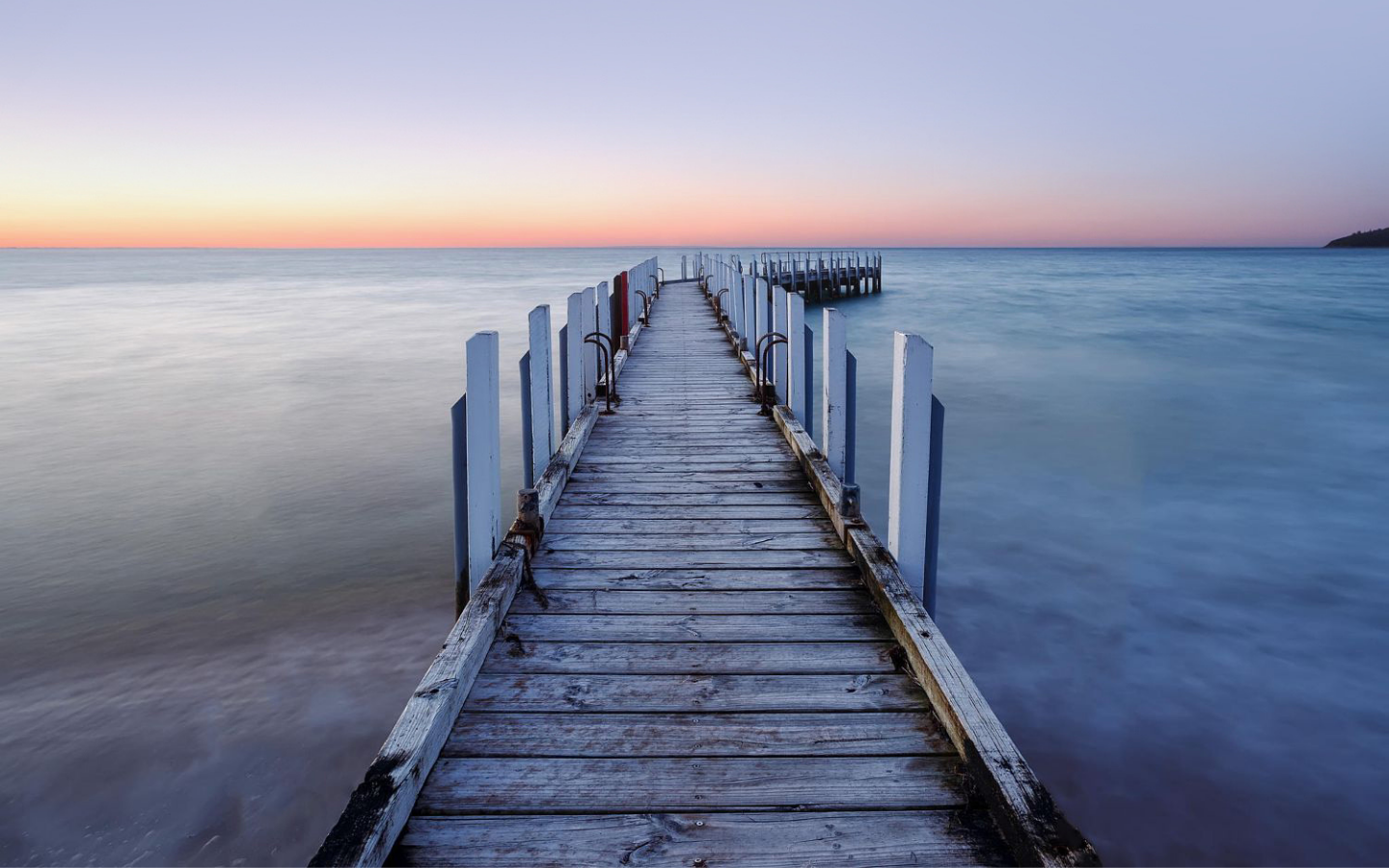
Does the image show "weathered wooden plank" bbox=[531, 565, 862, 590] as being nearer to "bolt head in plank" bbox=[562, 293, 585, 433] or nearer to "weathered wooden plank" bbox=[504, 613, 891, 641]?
"weathered wooden plank" bbox=[504, 613, 891, 641]

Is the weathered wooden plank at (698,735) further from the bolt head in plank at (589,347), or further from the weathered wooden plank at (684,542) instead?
the bolt head in plank at (589,347)

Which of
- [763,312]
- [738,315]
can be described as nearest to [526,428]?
[763,312]

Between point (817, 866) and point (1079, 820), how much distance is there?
2701 millimetres

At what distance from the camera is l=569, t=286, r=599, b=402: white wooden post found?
7766 mm

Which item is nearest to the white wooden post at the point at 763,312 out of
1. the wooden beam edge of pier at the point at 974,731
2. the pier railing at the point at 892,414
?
the pier railing at the point at 892,414

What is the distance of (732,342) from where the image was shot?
12.3 metres

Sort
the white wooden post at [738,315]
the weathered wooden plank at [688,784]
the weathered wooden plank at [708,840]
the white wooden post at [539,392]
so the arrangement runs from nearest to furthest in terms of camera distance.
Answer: the weathered wooden plank at [708,840] → the weathered wooden plank at [688,784] → the white wooden post at [539,392] → the white wooden post at [738,315]

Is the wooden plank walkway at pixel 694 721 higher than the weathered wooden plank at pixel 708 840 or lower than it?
higher

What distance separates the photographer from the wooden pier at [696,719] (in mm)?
2248

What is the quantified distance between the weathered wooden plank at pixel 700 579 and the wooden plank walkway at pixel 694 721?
0.04 feet

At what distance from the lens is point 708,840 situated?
2270mm

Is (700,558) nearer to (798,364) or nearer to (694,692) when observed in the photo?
(694,692)

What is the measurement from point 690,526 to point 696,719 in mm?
1958

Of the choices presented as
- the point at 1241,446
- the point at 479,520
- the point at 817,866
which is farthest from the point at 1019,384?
the point at 817,866
